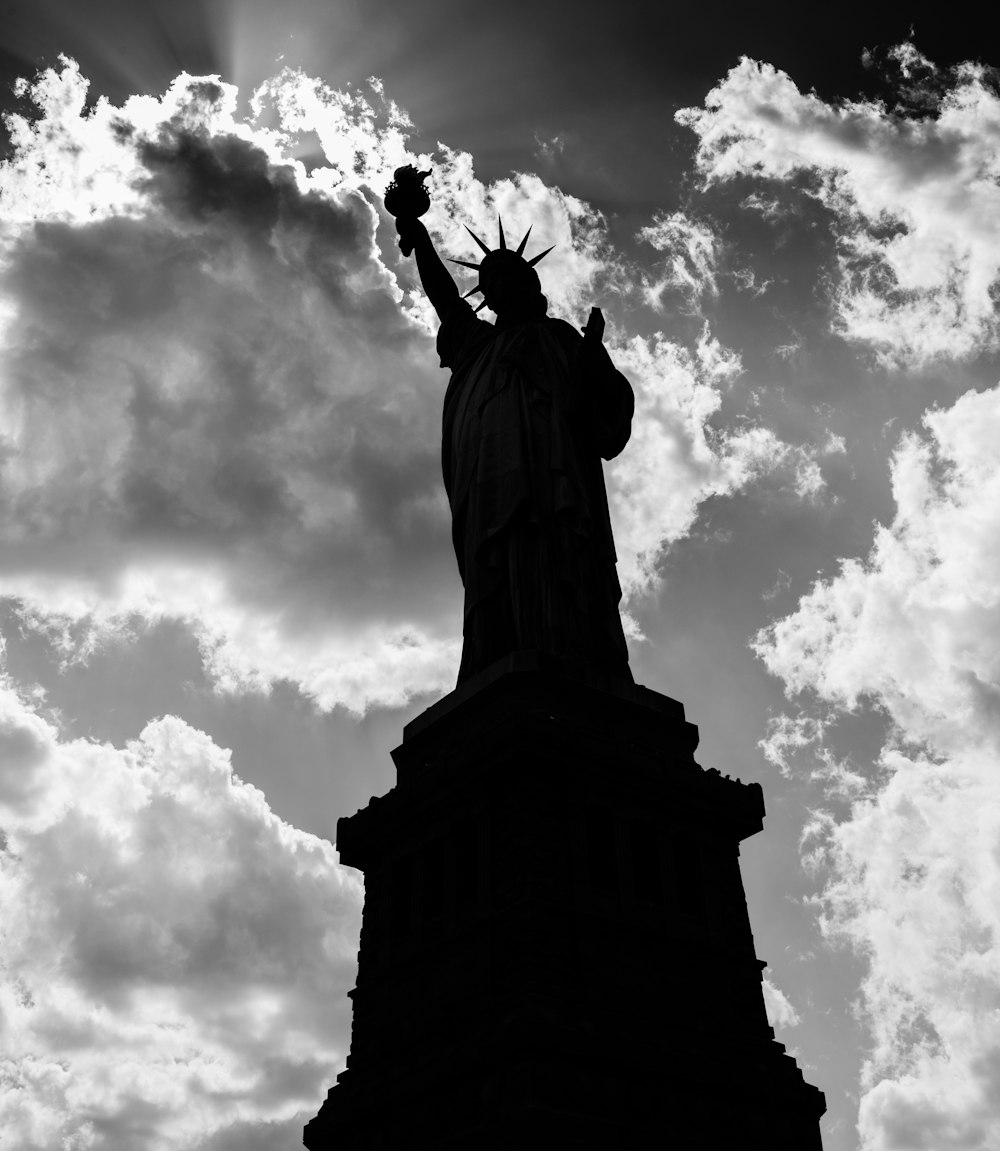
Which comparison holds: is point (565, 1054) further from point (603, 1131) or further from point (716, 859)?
point (716, 859)

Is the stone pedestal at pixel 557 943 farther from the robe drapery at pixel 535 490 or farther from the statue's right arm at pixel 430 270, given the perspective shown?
the statue's right arm at pixel 430 270

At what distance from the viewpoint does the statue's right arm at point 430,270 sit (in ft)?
108

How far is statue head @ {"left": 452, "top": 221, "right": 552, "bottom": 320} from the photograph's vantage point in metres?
31.8

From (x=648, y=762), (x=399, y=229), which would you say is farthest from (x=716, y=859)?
(x=399, y=229)

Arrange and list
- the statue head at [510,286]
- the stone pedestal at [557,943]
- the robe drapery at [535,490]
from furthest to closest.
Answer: the statue head at [510,286], the robe drapery at [535,490], the stone pedestal at [557,943]

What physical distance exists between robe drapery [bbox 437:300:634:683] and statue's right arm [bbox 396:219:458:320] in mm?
1920

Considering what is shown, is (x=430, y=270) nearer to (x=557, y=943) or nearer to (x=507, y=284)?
(x=507, y=284)

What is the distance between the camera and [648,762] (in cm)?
2381

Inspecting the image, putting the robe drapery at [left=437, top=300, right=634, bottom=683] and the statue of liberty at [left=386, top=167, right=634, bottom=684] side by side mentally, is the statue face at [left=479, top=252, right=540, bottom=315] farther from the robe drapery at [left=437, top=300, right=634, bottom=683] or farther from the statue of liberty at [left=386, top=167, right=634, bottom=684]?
the robe drapery at [left=437, top=300, right=634, bottom=683]

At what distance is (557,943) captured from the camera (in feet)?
68.3

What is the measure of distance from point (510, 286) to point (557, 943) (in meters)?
16.6

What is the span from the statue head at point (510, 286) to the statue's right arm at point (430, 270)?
0.81 m

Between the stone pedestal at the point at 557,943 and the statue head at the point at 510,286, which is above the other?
the statue head at the point at 510,286

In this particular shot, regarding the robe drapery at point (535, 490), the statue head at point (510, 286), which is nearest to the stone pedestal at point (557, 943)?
the robe drapery at point (535, 490)
